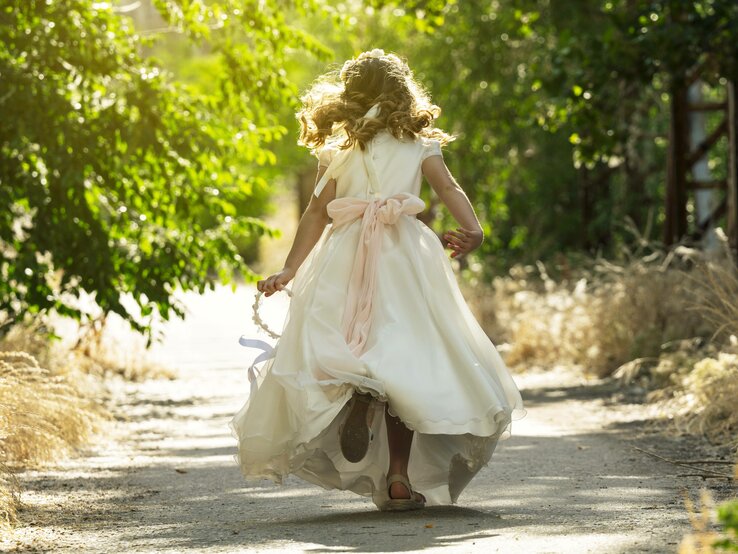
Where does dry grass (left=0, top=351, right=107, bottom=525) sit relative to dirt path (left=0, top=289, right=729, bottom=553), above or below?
above

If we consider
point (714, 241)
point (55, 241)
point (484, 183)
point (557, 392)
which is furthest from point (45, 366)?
point (484, 183)

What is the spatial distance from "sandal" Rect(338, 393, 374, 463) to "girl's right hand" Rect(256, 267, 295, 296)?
2.07 ft

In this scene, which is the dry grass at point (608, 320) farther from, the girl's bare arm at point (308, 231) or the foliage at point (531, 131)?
the girl's bare arm at point (308, 231)

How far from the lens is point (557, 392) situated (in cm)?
1311

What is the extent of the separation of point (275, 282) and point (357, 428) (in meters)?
0.79

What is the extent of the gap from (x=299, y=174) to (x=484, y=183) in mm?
33646

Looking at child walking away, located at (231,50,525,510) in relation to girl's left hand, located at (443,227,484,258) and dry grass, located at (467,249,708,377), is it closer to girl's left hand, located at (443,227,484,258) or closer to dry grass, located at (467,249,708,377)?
girl's left hand, located at (443,227,484,258)

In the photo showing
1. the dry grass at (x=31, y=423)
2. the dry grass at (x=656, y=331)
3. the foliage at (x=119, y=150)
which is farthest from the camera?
the foliage at (x=119, y=150)

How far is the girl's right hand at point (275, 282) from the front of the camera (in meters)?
6.29

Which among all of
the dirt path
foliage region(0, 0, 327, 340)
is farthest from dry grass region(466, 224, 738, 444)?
foliage region(0, 0, 327, 340)

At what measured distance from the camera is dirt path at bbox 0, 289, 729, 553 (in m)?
5.60

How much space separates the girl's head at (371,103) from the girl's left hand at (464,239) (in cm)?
54

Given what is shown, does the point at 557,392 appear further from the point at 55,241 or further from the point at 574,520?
the point at 574,520

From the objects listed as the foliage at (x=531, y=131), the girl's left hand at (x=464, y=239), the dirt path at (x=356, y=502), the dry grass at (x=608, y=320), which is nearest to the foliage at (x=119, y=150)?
the dirt path at (x=356, y=502)
